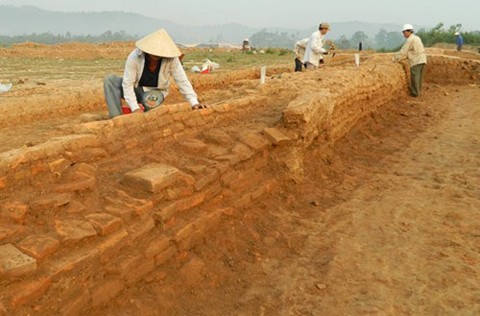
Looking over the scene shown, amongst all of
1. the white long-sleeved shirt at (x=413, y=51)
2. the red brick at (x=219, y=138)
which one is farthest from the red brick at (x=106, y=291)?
the white long-sleeved shirt at (x=413, y=51)

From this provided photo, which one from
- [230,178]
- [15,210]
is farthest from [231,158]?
[15,210]

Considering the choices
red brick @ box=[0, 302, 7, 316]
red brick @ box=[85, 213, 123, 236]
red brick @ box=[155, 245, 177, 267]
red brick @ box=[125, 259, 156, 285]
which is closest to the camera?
red brick @ box=[0, 302, 7, 316]

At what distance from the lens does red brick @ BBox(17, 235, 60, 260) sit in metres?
2.48

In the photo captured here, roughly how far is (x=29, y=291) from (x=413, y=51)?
1072cm

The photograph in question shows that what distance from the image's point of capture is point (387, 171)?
19.9ft

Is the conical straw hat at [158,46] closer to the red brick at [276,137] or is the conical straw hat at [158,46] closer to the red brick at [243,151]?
the red brick at [243,151]

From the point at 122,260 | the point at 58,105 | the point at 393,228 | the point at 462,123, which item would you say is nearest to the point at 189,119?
the point at 122,260

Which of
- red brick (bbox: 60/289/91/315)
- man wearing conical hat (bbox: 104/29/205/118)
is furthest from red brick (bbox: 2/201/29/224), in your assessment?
man wearing conical hat (bbox: 104/29/205/118)

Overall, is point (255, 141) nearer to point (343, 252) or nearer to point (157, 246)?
point (343, 252)

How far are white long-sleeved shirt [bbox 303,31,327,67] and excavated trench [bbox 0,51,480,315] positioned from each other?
3.95 metres

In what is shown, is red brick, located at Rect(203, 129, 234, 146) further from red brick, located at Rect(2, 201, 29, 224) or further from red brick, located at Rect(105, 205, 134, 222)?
red brick, located at Rect(2, 201, 29, 224)

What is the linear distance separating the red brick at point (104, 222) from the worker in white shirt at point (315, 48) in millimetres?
7454

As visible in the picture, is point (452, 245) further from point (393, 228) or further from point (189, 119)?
point (189, 119)

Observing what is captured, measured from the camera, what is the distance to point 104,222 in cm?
283
